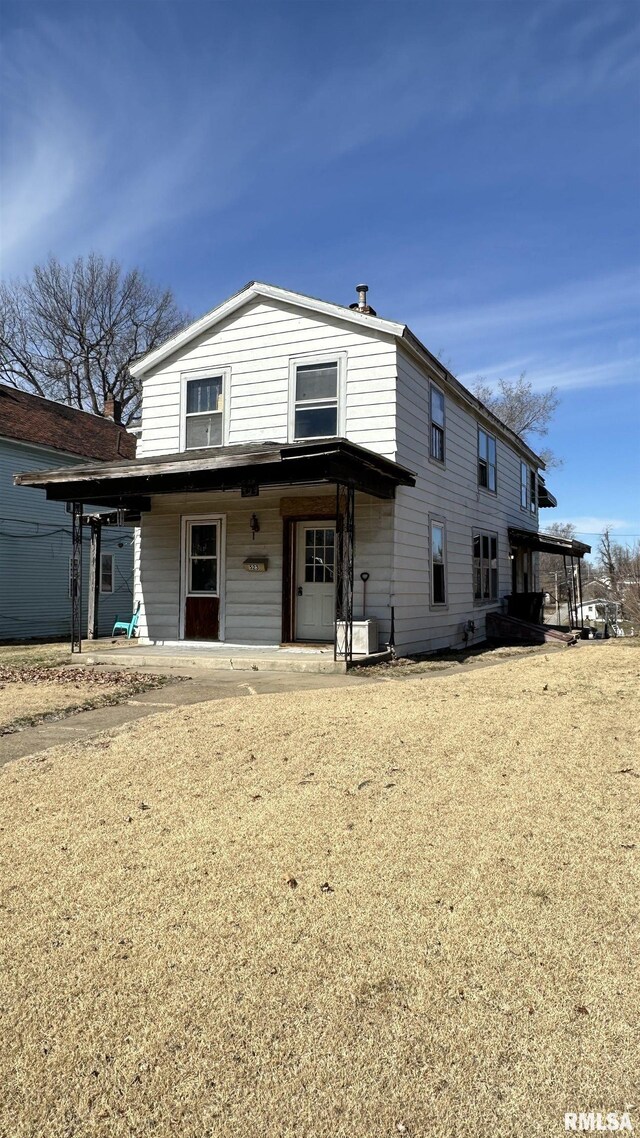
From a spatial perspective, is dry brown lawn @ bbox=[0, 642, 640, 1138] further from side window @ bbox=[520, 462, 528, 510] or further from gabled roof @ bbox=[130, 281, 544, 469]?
side window @ bbox=[520, 462, 528, 510]

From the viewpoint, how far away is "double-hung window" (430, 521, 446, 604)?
14.0 m

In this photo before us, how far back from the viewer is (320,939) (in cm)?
294

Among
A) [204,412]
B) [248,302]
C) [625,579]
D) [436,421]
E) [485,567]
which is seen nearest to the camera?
[248,302]

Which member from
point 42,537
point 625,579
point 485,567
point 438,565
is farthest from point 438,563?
point 625,579

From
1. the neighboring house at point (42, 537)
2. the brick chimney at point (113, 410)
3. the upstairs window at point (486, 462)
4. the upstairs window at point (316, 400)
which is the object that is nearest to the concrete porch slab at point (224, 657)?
the upstairs window at point (316, 400)

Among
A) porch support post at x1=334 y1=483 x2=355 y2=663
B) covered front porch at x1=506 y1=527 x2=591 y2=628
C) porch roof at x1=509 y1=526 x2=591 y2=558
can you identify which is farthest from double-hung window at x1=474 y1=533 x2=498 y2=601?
porch support post at x1=334 y1=483 x2=355 y2=663

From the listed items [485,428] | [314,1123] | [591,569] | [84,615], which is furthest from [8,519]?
[591,569]

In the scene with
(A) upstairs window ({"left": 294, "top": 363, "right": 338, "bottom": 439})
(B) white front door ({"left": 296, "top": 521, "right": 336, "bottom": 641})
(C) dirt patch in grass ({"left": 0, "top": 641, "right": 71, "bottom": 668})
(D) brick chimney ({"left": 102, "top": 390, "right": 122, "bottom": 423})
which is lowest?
(C) dirt patch in grass ({"left": 0, "top": 641, "right": 71, "bottom": 668})

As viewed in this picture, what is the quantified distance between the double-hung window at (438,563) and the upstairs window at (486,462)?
398 centimetres

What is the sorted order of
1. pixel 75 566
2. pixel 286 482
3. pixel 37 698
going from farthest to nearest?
pixel 75 566, pixel 286 482, pixel 37 698

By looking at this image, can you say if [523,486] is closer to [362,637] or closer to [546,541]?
[546,541]

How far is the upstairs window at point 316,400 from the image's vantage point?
12266 mm

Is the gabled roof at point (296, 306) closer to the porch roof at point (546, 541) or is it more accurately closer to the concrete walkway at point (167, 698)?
the concrete walkway at point (167, 698)

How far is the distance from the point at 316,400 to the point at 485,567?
8010 millimetres
